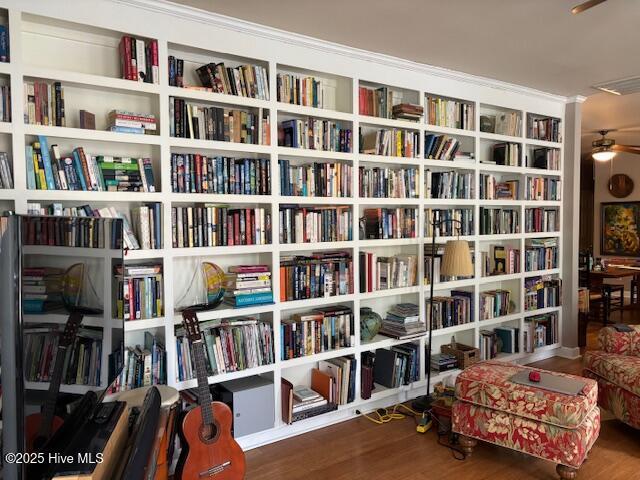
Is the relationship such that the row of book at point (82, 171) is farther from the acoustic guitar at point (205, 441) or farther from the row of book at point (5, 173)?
the acoustic guitar at point (205, 441)

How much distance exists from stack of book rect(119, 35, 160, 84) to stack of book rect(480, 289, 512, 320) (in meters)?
3.09

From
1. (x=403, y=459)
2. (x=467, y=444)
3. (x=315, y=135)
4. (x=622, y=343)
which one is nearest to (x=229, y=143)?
(x=315, y=135)

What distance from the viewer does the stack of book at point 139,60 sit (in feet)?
8.11

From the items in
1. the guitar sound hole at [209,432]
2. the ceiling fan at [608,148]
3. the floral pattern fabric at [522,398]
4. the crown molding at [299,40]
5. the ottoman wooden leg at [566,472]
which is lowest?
the ottoman wooden leg at [566,472]

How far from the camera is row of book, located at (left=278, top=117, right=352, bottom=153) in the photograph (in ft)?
9.93

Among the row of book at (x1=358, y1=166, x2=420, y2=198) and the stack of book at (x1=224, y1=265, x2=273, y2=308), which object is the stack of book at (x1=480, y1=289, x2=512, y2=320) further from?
the stack of book at (x1=224, y1=265, x2=273, y2=308)

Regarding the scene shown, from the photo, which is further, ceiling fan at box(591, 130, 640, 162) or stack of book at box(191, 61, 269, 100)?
ceiling fan at box(591, 130, 640, 162)

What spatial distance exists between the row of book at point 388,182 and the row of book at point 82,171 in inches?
56.6

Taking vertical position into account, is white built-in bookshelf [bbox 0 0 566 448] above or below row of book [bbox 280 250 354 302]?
above

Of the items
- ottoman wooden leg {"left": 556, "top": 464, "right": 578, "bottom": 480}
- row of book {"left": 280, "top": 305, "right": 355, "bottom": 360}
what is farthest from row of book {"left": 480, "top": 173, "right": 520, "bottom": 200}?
ottoman wooden leg {"left": 556, "top": 464, "right": 578, "bottom": 480}

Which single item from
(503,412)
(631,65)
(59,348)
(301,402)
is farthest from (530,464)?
(631,65)

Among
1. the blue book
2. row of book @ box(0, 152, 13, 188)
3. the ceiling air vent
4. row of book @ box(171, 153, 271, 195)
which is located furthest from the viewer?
the ceiling air vent

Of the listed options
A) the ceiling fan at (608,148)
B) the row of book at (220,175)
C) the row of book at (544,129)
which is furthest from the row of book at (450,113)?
the ceiling fan at (608,148)

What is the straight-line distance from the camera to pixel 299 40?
117 inches
